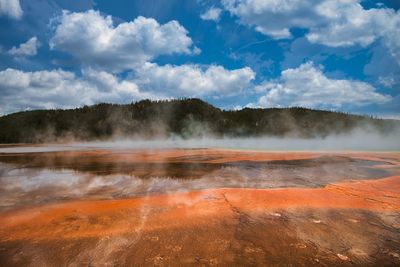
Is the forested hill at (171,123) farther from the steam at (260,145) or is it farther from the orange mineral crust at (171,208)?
the orange mineral crust at (171,208)

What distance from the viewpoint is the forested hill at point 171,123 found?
116 feet

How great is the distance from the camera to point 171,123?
37594 mm

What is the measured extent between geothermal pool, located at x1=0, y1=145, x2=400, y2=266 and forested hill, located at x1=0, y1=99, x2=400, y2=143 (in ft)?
95.8

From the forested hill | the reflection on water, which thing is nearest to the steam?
the forested hill

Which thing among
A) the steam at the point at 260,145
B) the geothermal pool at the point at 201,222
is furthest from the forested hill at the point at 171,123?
the geothermal pool at the point at 201,222

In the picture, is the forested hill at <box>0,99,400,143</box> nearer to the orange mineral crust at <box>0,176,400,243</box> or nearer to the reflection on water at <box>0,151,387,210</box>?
the reflection on water at <box>0,151,387,210</box>

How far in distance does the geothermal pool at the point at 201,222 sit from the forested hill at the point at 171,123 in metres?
29.2

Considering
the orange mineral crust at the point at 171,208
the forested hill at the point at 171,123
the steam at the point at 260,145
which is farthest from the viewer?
the forested hill at the point at 171,123

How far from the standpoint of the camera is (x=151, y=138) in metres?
34.1

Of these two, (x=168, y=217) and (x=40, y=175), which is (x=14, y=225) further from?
(x=40, y=175)

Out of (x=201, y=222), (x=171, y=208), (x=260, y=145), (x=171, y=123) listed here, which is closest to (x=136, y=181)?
(x=171, y=208)

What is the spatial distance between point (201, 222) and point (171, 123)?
3419 cm

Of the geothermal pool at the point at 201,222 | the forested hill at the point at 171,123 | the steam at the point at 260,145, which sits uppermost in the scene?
the forested hill at the point at 171,123

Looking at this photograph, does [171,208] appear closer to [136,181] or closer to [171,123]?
[136,181]
